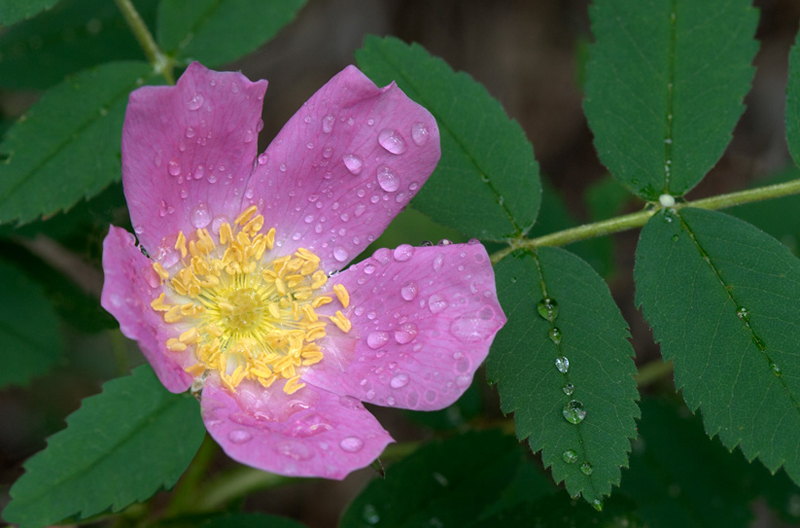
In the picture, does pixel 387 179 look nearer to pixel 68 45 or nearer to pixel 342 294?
pixel 342 294

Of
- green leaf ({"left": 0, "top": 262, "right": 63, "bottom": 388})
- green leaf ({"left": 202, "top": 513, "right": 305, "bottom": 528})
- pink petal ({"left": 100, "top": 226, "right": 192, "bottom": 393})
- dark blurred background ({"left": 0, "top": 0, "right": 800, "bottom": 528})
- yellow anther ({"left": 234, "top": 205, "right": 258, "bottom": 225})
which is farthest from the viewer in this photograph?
dark blurred background ({"left": 0, "top": 0, "right": 800, "bottom": 528})

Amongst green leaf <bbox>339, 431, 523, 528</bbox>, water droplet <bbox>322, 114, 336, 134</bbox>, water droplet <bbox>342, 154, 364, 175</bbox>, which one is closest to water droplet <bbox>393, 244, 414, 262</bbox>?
water droplet <bbox>342, 154, 364, 175</bbox>

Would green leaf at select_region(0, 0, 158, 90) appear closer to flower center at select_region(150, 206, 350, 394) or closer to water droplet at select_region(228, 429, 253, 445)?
flower center at select_region(150, 206, 350, 394)

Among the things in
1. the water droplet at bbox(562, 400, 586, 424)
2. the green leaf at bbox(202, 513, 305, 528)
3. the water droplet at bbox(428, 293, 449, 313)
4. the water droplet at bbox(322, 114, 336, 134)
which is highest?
the water droplet at bbox(322, 114, 336, 134)

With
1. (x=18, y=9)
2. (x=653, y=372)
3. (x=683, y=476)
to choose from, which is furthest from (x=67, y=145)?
(x=683, y=476)

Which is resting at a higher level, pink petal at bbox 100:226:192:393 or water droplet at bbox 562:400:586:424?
pink petal at bbox 100:226:192:393

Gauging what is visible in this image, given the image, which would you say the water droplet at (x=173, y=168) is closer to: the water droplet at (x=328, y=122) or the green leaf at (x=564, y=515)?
the water droplet at (x=328, y=122)

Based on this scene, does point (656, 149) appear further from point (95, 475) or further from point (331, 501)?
point (331, 501)
